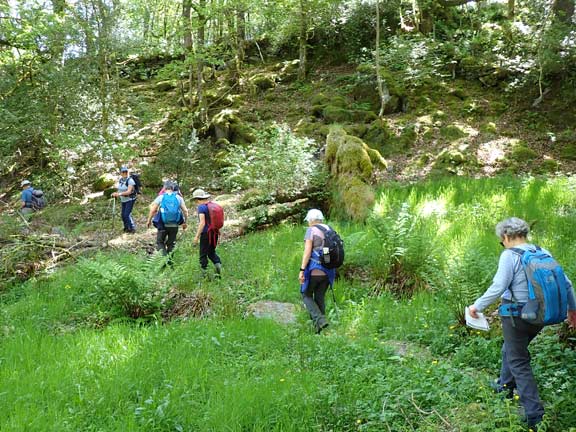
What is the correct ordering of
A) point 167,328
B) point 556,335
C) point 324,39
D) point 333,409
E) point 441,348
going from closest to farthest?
1. point 333,409
2. point 556,335
3. point 441,348
4. point 167,328
5. point 324,39

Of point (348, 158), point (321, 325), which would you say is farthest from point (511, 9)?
point (321, 325)

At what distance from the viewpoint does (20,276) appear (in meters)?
10.2

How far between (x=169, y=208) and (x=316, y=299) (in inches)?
165

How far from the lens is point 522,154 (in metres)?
16.3

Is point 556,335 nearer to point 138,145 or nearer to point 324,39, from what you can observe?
point 138,145

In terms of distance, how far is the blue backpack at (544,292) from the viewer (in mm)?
4066

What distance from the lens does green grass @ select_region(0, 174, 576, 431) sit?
4.30 metres

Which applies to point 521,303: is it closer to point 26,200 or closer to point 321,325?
point 321,325

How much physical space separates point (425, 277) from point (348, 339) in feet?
6.26

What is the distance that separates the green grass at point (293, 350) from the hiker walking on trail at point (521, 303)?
30 centimetres

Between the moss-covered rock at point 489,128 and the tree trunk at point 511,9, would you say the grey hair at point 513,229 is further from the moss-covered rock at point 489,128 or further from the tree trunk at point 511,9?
the tree trunk at point 511,9

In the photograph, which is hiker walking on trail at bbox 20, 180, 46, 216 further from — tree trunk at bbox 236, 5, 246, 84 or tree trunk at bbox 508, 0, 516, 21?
tree trunk at bbox 508, 0, 516, 21

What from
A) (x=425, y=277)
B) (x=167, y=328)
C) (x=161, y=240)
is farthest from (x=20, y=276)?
(x=425, y=277)

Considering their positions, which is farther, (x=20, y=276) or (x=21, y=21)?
(x=21, y=21)
